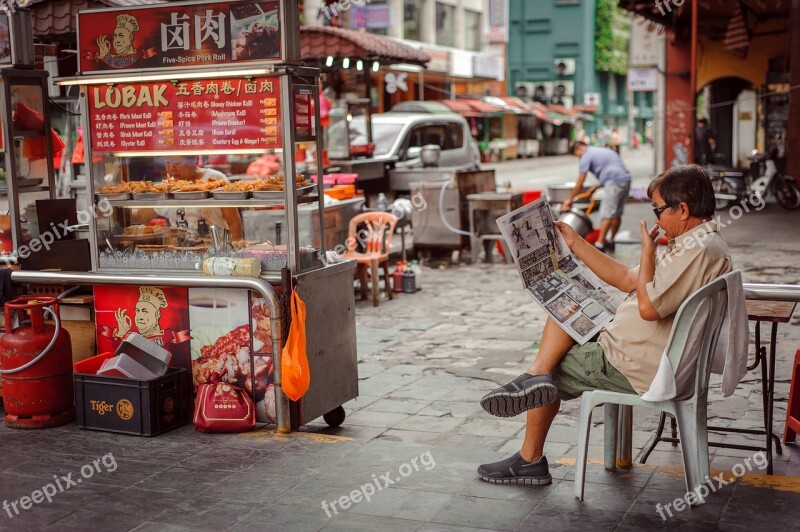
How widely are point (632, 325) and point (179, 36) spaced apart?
10.3 feet

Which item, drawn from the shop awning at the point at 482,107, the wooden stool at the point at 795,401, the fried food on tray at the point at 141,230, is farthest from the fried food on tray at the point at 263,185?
the shop awning at the point at 482,107

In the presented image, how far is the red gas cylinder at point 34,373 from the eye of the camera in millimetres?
5520

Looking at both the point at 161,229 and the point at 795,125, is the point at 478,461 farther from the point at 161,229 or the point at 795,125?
the point at 795,125

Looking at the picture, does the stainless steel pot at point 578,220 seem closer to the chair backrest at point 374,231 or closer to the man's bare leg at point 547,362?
the chair backrest at point 374,231

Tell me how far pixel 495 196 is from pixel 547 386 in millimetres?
8135

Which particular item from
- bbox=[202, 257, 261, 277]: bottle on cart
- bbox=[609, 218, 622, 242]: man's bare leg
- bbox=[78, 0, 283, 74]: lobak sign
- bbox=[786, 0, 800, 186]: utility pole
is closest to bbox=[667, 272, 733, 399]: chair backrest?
bbox=[202, 257, 261, 277]: bottle on cart

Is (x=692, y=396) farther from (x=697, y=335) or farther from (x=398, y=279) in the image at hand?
(x=398, y=279)

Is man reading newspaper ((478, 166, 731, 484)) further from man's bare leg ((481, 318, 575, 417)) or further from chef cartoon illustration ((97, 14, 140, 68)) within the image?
chef cartoon illustration ((97, 14, 140, 68))

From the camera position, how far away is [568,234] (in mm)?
4492

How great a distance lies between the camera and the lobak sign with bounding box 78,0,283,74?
5.31 m

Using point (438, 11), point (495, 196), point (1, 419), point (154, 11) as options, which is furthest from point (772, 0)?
point (438, 11)

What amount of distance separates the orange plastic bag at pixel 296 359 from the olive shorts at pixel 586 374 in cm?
150

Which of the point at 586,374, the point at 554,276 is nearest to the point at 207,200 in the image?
the point at 554,276

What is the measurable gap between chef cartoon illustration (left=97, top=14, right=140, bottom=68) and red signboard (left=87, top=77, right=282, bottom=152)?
16 centimetres
